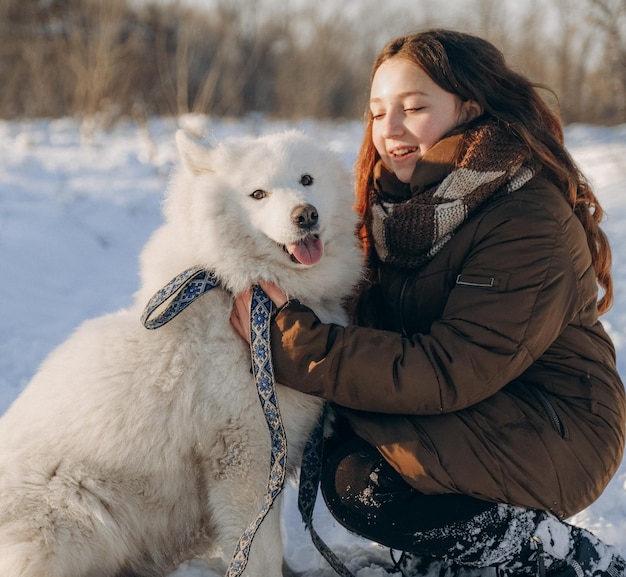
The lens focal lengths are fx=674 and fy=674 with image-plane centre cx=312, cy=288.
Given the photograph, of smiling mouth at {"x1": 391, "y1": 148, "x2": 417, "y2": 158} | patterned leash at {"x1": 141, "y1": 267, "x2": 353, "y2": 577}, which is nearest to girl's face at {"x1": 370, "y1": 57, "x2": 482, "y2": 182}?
smiling mouth at {"x1": 391, "y1": 148, "x2": 417, "y2": 158}

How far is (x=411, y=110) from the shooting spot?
2.53m

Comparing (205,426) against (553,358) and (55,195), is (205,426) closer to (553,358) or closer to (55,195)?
(553,358)

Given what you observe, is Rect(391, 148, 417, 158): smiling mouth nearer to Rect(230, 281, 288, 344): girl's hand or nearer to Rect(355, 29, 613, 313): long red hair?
Rect(355, 29, 613, 313): long red hair

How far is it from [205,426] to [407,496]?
73 cm

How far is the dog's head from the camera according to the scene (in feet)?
7.97

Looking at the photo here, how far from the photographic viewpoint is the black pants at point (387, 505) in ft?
7.32

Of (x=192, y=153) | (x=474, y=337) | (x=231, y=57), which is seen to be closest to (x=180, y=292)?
(x=192, y=153)

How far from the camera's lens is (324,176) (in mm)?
2619

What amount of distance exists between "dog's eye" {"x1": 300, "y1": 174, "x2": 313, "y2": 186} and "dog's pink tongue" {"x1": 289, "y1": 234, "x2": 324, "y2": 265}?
0.78ft

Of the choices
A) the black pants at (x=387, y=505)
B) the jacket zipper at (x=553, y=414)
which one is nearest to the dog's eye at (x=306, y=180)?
the black pants at (x=387, y=505)

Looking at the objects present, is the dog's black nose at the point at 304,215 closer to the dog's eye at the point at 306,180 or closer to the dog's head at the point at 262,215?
the dog's head at the point at 262,215

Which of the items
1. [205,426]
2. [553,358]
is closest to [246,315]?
[205,426]

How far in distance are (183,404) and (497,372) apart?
1044 millimetres

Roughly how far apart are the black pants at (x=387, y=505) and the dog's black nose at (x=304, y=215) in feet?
2.69
